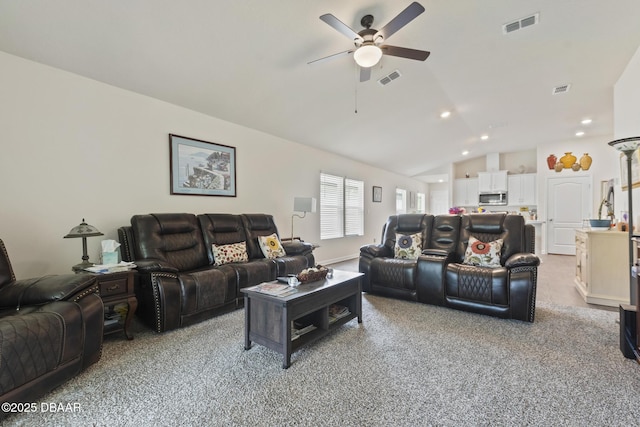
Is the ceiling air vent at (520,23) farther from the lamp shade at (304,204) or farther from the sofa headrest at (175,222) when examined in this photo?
the sofa headrest at (175,222)

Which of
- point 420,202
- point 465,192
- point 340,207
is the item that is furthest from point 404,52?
point 420,202

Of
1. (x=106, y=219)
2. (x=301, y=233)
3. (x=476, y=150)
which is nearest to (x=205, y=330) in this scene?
(x=106, y=219)

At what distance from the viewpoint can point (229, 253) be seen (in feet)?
11.7

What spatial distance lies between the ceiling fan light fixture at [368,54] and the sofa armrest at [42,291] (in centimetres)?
278

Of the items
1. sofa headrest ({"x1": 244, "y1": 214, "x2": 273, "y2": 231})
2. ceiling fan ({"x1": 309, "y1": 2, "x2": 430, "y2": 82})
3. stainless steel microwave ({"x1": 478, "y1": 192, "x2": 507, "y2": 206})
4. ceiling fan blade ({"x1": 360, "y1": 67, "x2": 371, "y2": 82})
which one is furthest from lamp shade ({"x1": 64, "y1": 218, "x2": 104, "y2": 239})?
stainless steel microwave ({"x1": 478, "y1": 192, "x2": 507, "y2": 206})

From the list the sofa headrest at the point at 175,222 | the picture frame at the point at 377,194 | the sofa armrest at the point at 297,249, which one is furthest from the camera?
the picture frame at the point at 377,194

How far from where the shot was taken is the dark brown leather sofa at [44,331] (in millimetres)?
1544

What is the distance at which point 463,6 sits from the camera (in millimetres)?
2633

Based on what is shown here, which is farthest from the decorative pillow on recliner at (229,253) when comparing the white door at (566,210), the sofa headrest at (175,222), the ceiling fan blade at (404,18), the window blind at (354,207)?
the white door at (566,210)

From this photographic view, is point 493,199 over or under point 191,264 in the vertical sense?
over

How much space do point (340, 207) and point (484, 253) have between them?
344 centimetres

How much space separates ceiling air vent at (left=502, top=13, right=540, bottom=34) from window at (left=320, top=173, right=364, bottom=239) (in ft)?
12.1

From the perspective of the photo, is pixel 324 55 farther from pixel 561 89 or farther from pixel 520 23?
pixel 561 89

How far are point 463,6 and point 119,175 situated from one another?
391 cm
